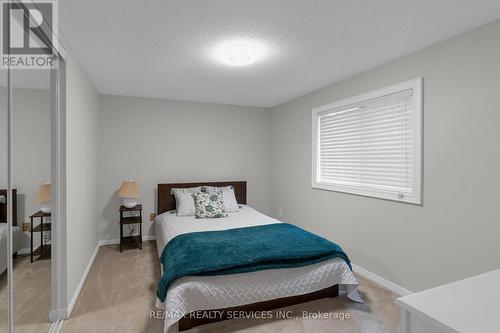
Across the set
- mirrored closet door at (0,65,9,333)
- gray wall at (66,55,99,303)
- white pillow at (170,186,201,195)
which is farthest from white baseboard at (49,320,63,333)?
white pillow at (170,186,201,195)

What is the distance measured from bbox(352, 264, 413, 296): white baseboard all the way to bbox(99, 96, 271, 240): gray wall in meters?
2.26

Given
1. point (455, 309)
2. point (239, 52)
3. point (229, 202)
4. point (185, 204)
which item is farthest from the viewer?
point (229, 202)

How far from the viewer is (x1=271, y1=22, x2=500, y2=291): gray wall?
2.00m

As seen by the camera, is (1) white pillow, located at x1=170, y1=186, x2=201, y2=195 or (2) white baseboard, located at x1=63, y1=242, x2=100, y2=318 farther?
(1) white pillow, located at x1=170, y1=186, x2=201, y2=195

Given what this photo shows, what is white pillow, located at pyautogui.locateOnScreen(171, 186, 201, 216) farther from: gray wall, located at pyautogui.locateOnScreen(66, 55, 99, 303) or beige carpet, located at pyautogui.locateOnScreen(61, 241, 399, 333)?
gray wall, located at pyautogui.locateOnScreen(66, 55, 99, 303)

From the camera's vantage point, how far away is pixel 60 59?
2.16 metres

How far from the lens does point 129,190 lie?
3779mm

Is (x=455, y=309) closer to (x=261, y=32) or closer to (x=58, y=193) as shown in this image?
(x=261, y=32)

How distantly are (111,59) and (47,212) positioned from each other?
61.4 inches

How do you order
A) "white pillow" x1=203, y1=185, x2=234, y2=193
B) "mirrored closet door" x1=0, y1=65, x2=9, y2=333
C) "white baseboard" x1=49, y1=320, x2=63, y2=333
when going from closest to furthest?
"mirrored closet door" x1=0, y1=65, x2=9, y2=333, "white baseboard" x1=49, y1=320, x2=63, y2=333, "white pillow" x1=203, y1=185, x2=234, y2=193

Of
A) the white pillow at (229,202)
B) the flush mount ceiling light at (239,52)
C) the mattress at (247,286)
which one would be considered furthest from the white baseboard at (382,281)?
the flush mount ceiling light at (239,52)

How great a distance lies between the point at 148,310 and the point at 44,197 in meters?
1.25

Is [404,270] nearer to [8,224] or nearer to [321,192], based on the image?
[321,192]

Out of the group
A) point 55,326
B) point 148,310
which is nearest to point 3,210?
point 55,326
